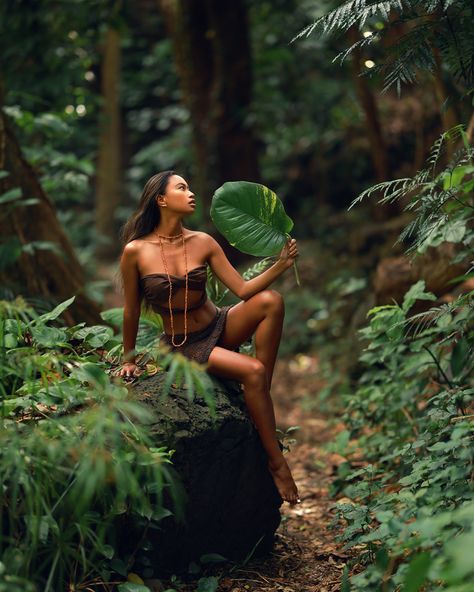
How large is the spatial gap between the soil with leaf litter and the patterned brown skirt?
3.06 feet

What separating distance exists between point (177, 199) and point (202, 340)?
2.23ft

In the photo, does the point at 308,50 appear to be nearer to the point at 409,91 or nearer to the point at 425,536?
the point at 409,91

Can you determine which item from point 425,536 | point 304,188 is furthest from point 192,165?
point 425,536

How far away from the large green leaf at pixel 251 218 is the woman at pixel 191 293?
3.9 inches

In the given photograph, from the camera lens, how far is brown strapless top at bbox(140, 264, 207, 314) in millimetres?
3512

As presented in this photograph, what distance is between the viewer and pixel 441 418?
3430mm

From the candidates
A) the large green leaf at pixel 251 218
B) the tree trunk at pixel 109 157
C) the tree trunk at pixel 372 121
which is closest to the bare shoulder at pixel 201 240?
the large green leaf at pixel 251 218

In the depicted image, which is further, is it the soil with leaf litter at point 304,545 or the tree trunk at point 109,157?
the tree trunk at point 109,157

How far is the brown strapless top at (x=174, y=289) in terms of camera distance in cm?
351

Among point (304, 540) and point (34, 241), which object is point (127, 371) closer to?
point (304, 540)

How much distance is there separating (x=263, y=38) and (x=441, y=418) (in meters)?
8.59

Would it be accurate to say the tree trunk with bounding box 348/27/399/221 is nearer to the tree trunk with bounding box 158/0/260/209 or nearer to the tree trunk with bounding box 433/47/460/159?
the tree trunk with bounding box 433/47/460/159

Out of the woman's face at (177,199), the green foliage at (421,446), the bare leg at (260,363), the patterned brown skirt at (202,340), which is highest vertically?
the woman's face at (177,199)

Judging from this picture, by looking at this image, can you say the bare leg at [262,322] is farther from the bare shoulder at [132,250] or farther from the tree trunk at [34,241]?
the tree trunk at [34,241]
